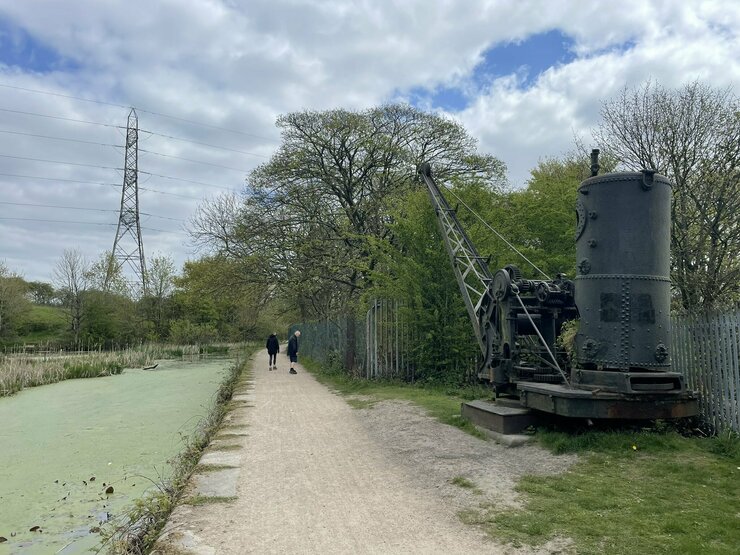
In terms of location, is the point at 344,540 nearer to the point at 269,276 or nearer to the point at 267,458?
the point at 267,458

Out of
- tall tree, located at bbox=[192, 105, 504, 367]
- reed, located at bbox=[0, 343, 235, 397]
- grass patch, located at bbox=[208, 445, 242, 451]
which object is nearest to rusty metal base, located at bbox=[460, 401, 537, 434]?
grass patch, located at bbox=[208, 445, 242, 451]

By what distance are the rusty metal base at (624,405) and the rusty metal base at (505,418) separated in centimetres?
70

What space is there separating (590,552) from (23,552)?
5139 mm

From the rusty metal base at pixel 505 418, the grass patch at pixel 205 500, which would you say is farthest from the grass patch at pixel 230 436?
the rusty metal base at pixel 505 418

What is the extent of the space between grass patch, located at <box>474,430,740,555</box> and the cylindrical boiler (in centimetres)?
98

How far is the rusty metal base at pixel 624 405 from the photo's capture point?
655 centimetres

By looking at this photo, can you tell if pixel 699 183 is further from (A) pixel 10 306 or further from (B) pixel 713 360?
(A) pixel 10 306

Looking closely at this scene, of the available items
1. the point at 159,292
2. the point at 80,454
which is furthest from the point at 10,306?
the point at 80,454

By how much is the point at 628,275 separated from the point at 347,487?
413 cm

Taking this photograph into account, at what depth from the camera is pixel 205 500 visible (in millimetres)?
5344

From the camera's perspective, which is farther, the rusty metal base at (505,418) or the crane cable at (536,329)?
the crane cable at (536,329)

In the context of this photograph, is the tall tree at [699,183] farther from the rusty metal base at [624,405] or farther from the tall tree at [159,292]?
the tall tree at [159,292]

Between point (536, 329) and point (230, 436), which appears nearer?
point (536, 329)

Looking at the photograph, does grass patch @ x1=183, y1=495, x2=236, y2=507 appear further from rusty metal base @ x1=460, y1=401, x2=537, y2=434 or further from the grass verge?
rusty metal base @ x1=460, y1=401, x2=537, y2=434
